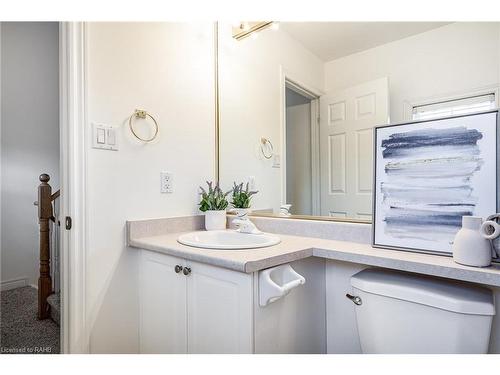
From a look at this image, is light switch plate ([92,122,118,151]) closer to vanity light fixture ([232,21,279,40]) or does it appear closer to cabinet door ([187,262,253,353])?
cabinet door ([187,262,253,353])

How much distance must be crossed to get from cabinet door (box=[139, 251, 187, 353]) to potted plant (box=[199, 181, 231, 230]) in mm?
380

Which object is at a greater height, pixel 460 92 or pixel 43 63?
pixel 43 63

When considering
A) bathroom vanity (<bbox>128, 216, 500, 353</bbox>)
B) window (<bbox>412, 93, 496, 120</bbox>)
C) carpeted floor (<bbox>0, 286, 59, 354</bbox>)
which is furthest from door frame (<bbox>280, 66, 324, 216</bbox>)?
carpeted floor (<bbox>0, 286, 59, 354</bbox>)

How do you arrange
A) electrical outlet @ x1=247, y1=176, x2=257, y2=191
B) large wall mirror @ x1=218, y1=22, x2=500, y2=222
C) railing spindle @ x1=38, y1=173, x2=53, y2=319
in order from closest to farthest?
large wall mirror @ x1=218, y1=22, x2=500, y2=222 → electrical outlet @ x1=247, y1=176, x2=257, y2=191 → railing spindle @ x1=38, y1=173, x2=53, y2=319

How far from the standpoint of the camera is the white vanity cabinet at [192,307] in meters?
0.97

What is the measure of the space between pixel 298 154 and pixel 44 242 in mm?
2100

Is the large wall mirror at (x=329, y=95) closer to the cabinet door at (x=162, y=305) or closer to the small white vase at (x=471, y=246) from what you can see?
the small white vase at (x=471, y=246)

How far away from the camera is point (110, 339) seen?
1325 millimetres

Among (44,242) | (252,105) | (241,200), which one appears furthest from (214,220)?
(44,242)

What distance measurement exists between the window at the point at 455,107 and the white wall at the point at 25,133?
3.16m

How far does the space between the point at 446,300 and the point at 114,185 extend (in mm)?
1334

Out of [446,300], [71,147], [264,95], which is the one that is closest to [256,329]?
[446,300]

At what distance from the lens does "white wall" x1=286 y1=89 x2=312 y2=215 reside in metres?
1.46
